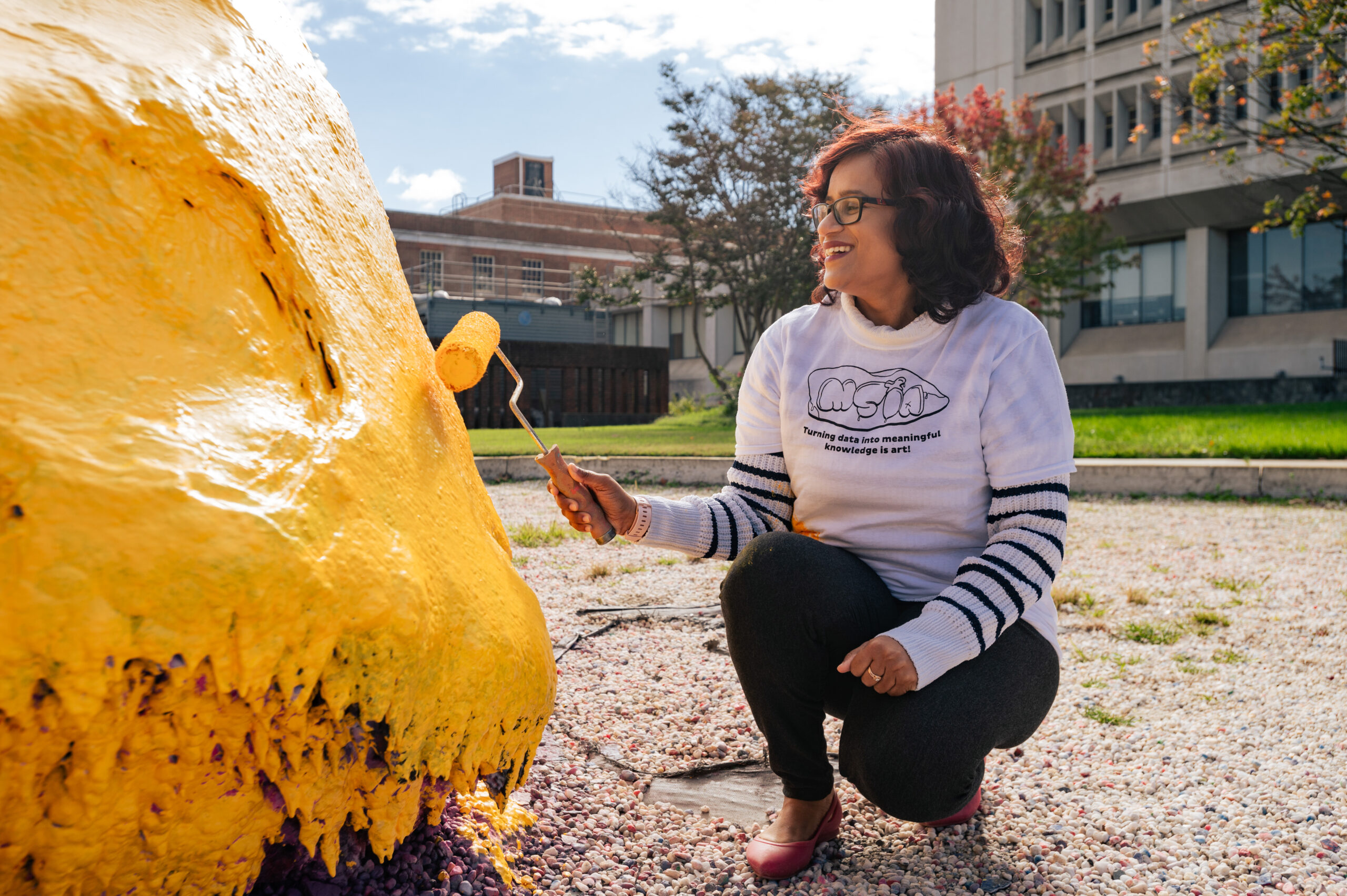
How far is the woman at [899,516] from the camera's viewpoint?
5.85ft

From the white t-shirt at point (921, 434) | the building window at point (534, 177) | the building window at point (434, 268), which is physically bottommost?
the white t-shirt at point (921, 434)

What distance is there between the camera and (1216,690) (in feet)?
9.56

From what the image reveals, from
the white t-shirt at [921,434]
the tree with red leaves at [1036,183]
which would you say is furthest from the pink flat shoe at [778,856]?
the tree with red leaves at [1036,183]

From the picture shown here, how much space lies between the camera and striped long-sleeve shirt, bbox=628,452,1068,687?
5.72ft

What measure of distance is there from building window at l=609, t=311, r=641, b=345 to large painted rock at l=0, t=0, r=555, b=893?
116ft

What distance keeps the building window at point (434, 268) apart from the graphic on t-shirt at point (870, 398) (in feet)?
122

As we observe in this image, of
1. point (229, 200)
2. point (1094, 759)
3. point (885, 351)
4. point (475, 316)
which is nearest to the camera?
point (229, 200)

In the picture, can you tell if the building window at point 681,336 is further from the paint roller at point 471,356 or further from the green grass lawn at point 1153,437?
the paint roller at point 471,356

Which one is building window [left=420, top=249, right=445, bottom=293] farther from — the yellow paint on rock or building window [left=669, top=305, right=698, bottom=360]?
the yellow paint on rock

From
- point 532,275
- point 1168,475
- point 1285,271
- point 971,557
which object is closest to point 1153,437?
point 1168,475

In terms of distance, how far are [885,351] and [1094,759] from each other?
47.1 inches

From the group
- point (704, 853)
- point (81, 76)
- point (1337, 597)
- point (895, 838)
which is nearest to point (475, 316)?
point (81, 76)

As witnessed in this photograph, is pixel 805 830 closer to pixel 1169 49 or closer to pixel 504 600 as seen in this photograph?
pixel 504 600

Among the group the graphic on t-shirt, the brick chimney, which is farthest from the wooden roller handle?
the brick chimney
